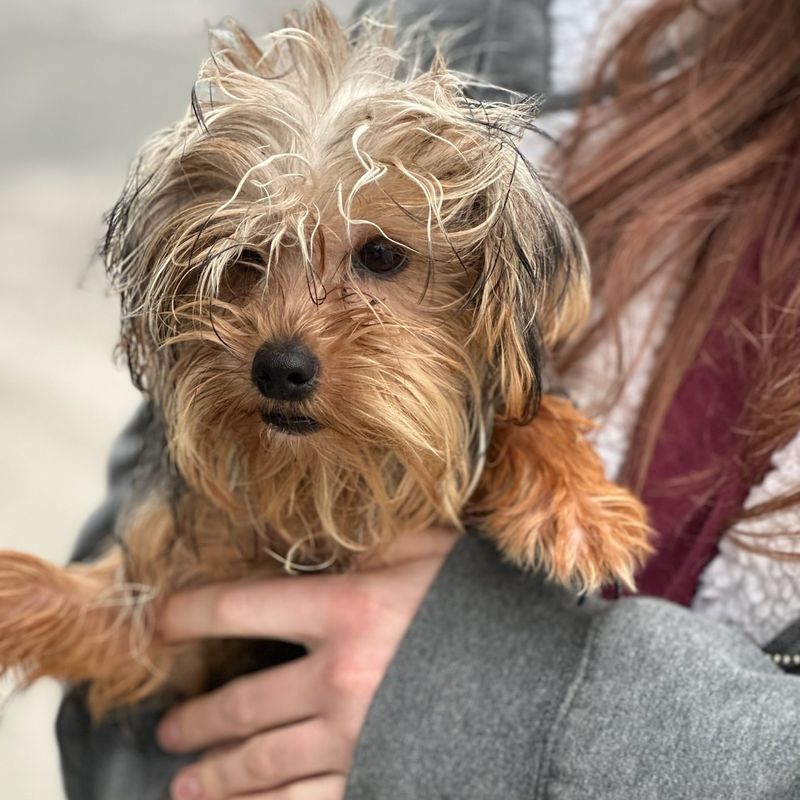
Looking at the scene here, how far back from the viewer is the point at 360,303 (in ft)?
3.44

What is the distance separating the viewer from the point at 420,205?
1021 millimetres

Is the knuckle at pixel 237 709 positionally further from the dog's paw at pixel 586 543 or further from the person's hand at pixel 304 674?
the dog's paw at pixel 586 543

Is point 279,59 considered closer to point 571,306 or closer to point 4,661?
point 571,306

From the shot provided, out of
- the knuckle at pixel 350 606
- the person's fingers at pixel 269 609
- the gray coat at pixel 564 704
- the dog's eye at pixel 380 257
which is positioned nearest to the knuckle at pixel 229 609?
the person's fingers at pixel 269 609

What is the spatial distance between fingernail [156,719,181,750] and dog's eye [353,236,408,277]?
706mm

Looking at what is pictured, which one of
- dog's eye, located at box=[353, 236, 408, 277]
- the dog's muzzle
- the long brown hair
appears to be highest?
the long brown hair

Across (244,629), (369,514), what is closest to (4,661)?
(244,629)

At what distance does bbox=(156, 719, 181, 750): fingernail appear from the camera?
1388 millimetres

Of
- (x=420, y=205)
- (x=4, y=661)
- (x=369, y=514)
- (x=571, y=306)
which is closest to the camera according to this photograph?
(x=420, y=205)

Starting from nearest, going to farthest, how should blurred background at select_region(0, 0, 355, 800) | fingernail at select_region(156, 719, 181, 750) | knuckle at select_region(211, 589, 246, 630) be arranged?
knuckle at select_region(211, 589, 246, 630), fingernail at select_region(156, 719, 181, 750), blurred background at select_region(0, 0, 355, 800)

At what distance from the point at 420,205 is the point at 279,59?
0.25m

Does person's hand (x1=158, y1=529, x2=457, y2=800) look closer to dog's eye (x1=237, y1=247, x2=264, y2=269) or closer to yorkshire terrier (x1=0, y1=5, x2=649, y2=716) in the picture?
yorkshire terrier (x1=0, y1=5, x2=649, y2=716)

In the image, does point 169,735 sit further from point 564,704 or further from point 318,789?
point 564,704

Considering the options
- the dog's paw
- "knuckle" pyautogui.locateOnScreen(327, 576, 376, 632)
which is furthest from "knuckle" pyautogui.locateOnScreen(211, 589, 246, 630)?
the dog's paw
